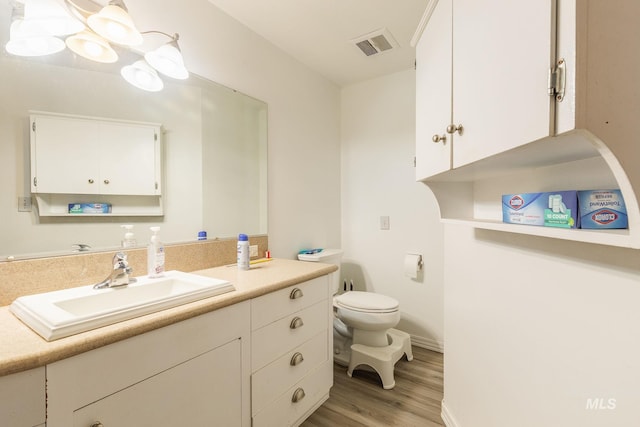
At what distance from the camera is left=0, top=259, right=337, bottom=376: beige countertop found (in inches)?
24.3

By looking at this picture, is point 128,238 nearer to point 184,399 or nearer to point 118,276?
point 118,276

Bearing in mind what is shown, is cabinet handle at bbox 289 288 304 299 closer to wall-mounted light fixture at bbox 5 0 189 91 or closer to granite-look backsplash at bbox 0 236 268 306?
granite-look backsplash at bbox 0 236 268 306

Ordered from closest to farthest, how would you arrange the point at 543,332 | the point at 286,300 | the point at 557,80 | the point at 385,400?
the point at 557,80 < the point at 543,332 < the point at 286,300 < the point at 385,400

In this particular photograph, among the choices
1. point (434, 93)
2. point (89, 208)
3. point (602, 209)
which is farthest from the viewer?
point (89, 208)

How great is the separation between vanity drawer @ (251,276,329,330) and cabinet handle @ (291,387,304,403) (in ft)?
1.33

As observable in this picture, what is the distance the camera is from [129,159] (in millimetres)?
1309

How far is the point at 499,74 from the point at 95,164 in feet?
4.99

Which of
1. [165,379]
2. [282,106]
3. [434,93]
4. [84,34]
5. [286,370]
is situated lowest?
[286,370]

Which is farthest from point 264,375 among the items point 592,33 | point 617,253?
point 592,33

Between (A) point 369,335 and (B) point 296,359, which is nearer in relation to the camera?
(B) point 296,359

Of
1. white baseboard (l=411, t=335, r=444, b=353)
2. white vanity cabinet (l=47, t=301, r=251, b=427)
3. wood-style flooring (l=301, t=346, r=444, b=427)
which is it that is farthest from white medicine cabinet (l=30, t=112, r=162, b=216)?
white baseboard (l=411, t=335, r=444, b=353)

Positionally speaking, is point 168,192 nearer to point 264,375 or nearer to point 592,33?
point 264,375

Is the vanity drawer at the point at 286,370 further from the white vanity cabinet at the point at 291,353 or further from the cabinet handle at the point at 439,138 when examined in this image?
the cabinet handle at the point at 439,138

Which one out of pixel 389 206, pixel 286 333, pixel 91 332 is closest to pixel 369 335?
pixel 286 333
